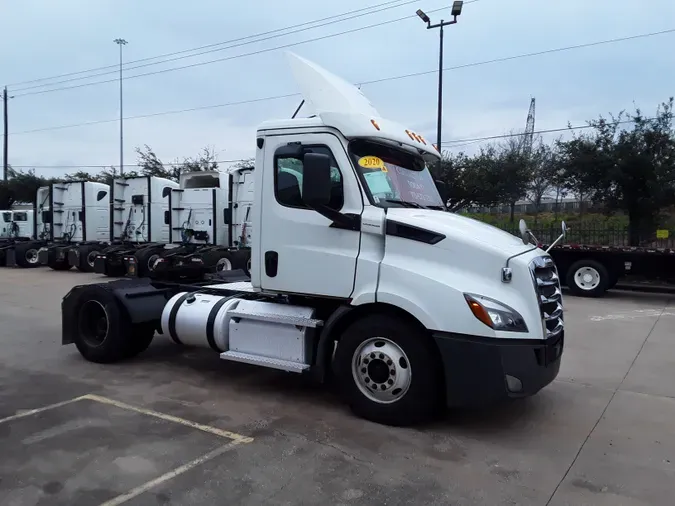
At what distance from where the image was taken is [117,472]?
14.1 ft

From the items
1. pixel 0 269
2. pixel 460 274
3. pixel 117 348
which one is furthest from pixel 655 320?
pixel 0 269

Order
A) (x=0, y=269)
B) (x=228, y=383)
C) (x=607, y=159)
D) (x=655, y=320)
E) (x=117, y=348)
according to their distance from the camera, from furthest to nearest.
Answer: (x=0, y=269) → (x=607, y=159) → (x=655, y=320) → (x=117, y=348) → (x=228, y=383)

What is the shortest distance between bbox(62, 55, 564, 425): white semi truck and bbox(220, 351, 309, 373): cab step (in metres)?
0.01

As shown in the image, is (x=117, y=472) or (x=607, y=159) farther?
(x=607, y=159)

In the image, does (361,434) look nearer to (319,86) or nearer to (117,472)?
(117,472)

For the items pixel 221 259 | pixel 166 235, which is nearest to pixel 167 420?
pixel 221 259

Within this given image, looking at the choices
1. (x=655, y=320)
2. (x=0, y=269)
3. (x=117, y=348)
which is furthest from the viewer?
(x=0, y=269)

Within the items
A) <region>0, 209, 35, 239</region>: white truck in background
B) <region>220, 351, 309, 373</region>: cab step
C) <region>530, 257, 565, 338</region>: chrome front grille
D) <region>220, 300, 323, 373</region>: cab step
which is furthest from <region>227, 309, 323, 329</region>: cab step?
<region>0, 209, 35, 239</region>: white truck in background

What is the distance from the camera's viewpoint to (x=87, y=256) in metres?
21.7

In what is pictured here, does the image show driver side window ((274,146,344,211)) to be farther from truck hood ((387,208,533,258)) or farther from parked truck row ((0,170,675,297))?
parked truck row ((0,170,675,297))

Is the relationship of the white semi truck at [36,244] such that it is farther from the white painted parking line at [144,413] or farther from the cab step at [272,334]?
the cab step at [272,334]

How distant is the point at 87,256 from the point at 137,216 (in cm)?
244

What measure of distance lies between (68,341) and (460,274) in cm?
540

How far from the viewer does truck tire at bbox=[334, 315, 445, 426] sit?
5012 mm
